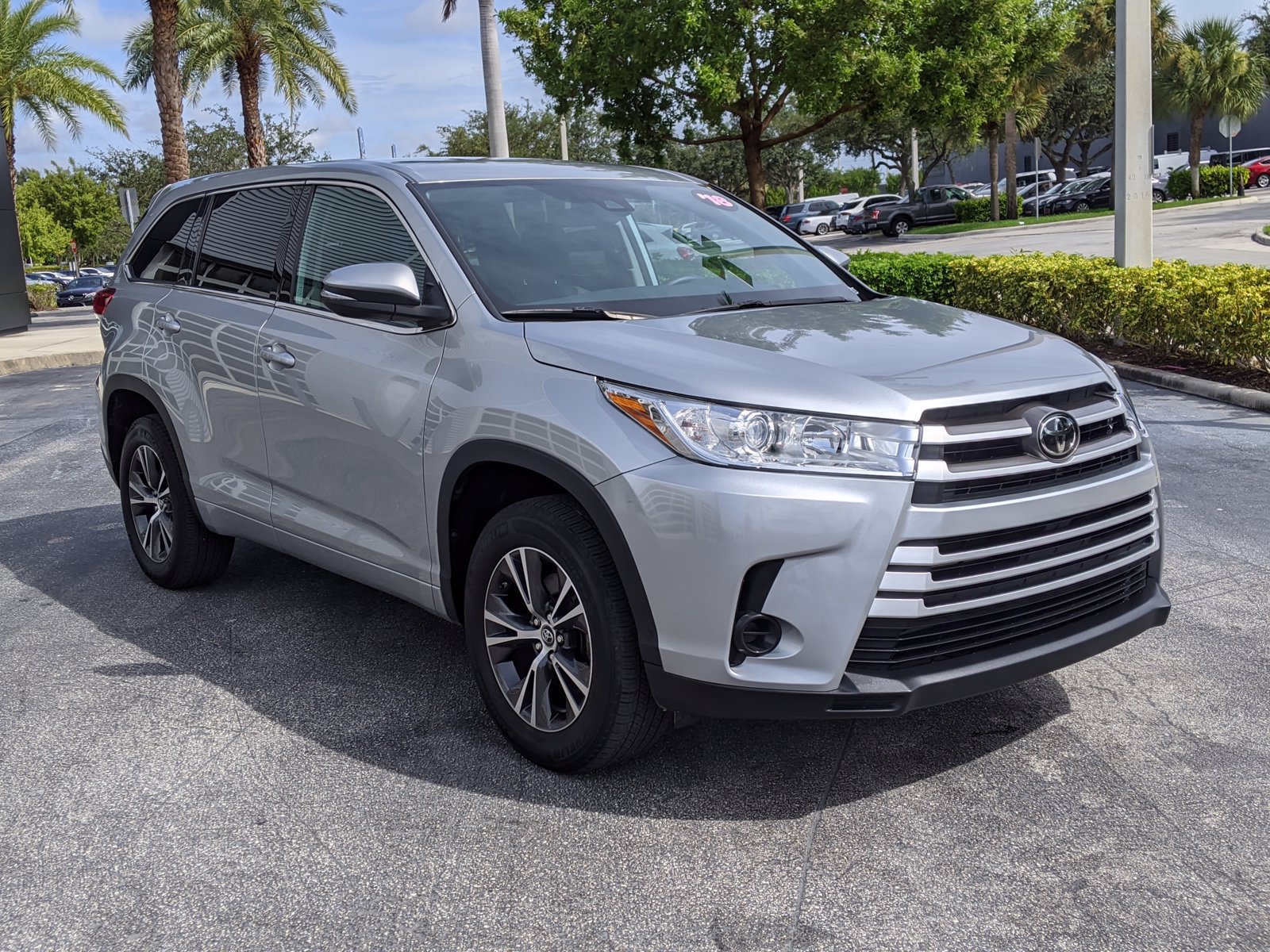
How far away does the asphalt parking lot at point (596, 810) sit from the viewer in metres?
2.92

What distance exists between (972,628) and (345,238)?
8.57 ft

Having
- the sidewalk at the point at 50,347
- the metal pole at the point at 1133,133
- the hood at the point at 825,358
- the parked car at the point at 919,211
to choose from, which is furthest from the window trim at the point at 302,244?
the parked car at the point at 919,211

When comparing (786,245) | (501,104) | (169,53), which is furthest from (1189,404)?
(169,53)

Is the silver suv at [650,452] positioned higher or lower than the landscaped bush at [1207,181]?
lower

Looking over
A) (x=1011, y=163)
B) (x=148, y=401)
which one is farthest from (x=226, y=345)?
(x=1011, y=163)

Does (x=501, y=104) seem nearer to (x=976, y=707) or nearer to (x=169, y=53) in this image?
(x=169, y=53)

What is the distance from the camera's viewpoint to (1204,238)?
1037 inches

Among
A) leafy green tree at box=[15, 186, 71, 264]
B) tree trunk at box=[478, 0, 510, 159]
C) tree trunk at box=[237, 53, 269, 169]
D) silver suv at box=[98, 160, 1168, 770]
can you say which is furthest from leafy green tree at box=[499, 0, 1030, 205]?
leafy green tree at box=[15, 186, 71, 264]

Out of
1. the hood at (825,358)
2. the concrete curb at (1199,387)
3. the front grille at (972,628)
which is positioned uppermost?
the hood at (825,358)

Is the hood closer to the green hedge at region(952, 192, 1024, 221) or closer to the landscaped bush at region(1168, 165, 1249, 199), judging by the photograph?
the green hedge at region(952, 192, 1024, 221)

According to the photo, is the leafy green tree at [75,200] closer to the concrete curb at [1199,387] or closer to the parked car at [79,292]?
the parked car at [79,292]

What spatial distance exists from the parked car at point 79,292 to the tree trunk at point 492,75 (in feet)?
108

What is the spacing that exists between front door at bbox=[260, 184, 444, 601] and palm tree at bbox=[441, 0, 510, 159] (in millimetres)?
14385

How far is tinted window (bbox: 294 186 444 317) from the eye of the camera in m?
4.26
